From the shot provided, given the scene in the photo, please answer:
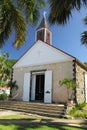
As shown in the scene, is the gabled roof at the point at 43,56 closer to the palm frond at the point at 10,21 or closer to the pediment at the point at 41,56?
the pediment at the point at 41,56

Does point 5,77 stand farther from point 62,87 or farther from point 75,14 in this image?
point 75,14

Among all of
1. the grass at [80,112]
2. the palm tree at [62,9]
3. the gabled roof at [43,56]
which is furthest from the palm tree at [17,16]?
the gabled roof at [43,56]

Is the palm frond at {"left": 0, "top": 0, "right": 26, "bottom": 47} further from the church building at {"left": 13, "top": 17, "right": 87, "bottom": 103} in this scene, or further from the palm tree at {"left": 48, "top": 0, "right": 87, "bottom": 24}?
the church building at {"left": 13, "top": 17, "right": 87, "bottom": 103}

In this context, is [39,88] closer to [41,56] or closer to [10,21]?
[41,56]

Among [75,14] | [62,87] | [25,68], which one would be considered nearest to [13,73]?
[25,68]

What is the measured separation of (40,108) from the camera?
1366 cm

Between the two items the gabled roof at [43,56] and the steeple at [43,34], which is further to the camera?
the steeple at [43,34]

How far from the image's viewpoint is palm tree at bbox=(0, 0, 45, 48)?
10086 millimetres

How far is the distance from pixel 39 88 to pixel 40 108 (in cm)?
488

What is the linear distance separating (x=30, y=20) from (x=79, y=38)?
4535 millimetres

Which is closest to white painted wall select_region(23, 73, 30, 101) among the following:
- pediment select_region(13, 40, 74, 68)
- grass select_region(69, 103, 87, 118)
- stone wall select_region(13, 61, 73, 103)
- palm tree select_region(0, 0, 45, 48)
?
pediment select_region(13, 40, 74, 68)

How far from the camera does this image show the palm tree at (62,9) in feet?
25.9

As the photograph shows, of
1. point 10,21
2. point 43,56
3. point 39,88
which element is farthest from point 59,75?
point 10,21

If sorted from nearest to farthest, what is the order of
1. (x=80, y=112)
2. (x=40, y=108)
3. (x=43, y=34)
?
(x=80, y=112) → (x=40, y=108) → (x=43, y=34)
